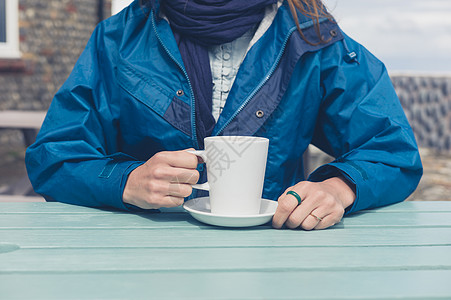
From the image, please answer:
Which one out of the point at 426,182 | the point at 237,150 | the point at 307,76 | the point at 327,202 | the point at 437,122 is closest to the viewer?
the point at 237,150

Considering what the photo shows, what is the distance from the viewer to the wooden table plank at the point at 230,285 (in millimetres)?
674

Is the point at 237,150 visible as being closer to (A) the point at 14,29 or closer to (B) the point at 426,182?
(B) the point at 426,182

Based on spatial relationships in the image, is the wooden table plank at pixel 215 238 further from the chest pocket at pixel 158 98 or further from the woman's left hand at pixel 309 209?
the chest pocket at pixel 158 98

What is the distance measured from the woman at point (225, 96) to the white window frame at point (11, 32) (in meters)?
6.52

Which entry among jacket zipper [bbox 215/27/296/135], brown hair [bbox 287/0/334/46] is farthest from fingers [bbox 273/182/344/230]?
brown hair [bbox 287/0/334/46]

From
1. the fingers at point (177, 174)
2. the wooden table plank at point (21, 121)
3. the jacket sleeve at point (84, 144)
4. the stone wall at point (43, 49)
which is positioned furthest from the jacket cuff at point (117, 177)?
the stone wall at point (43, 49)

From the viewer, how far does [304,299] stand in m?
0.67

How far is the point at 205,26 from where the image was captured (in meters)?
1.39

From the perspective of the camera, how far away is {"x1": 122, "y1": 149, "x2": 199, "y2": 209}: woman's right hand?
1.01 meters

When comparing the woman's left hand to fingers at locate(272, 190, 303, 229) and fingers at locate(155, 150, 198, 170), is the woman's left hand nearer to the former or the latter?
fingers at locate(272, 190, 303, 229)

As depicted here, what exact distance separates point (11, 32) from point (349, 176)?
718 centimetres

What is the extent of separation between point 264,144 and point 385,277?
320 mm

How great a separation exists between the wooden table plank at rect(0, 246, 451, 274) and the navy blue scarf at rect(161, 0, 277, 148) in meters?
0.58

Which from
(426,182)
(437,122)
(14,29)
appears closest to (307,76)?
(426,182)
